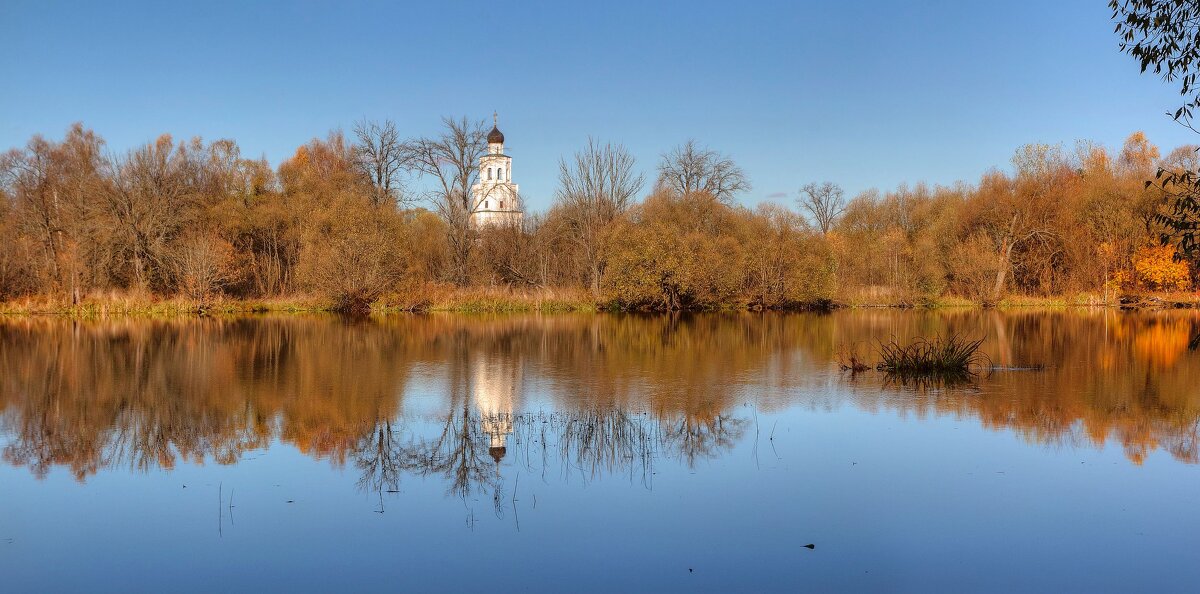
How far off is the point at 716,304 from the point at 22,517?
111ft

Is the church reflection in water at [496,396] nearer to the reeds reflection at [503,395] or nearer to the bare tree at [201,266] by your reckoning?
the reeds reflection at [503,395]

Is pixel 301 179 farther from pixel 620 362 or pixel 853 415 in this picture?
pixel 853 415

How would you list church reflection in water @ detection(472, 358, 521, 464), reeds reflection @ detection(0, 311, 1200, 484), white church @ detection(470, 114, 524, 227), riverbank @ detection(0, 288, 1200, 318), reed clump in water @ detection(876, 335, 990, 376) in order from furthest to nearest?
1. white church @ detection(470, 114, 524, 227)
2. riverbank @ detection(0, 288, 1200, 318)
3. reed clump in water @ detection(876, 335, 990, 376)
4. church reflection in water @ detection(472, 358, 521, 464)
5. reeds reflection @ detection(0, 311, 1200, 484)

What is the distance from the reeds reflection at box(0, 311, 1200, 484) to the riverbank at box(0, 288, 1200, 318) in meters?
11.5

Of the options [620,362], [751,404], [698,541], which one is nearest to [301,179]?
[620,362]

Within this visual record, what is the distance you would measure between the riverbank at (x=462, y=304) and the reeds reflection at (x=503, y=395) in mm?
11538

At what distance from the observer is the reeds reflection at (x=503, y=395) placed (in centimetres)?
945

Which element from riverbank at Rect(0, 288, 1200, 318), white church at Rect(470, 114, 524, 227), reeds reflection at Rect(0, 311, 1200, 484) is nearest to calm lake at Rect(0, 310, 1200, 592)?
reeds reflection at Rect(0, 311, 1200, 484)

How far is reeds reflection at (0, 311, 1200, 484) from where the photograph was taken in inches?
372

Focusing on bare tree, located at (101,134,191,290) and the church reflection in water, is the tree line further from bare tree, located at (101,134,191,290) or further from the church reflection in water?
the church reflection in water

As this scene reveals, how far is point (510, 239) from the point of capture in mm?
47094

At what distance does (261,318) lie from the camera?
33.8m

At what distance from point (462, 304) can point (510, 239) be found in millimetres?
9604

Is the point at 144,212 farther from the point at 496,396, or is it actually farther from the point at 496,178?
the point at 496,178
